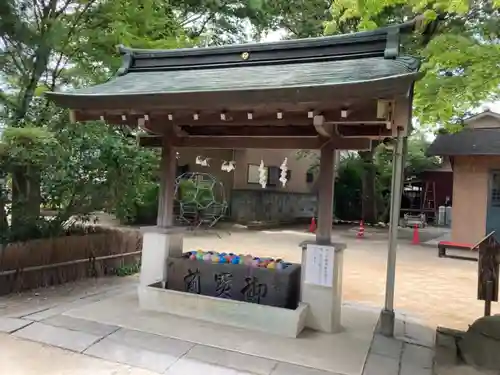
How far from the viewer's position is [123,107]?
4750 millimetres

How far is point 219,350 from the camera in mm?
4277

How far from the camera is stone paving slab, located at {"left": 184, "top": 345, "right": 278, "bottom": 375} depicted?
155 inches

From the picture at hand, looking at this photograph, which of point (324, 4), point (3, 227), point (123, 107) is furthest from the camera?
point (324, 4)

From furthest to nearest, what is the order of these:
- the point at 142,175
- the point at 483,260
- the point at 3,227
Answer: the point at 142,175, the point at 3,227, the point at 483,260

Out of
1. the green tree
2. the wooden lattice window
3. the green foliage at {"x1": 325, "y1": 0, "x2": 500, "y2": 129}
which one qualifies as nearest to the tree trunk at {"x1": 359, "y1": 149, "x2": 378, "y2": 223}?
the wooden lattice window

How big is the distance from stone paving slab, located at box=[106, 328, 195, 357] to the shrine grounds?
48 millimetres

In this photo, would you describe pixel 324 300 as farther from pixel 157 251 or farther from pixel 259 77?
pixel 259 77

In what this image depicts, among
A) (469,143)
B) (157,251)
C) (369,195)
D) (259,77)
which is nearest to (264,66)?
(259,77)

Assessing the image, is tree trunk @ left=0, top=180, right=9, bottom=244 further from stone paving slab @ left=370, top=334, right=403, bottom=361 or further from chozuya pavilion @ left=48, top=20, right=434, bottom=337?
stone paving slab @ left=370, top=334, right=403, bottom=361

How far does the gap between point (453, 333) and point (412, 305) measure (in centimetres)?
148

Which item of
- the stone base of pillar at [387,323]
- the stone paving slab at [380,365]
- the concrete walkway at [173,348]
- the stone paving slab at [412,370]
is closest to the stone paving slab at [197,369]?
the concrete walkway at [173,348]

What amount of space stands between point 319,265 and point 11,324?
3860 mm

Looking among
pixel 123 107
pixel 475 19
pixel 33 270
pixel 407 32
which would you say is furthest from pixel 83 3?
pixel 475 19

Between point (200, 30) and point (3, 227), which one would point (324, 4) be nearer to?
point (200, 30)
